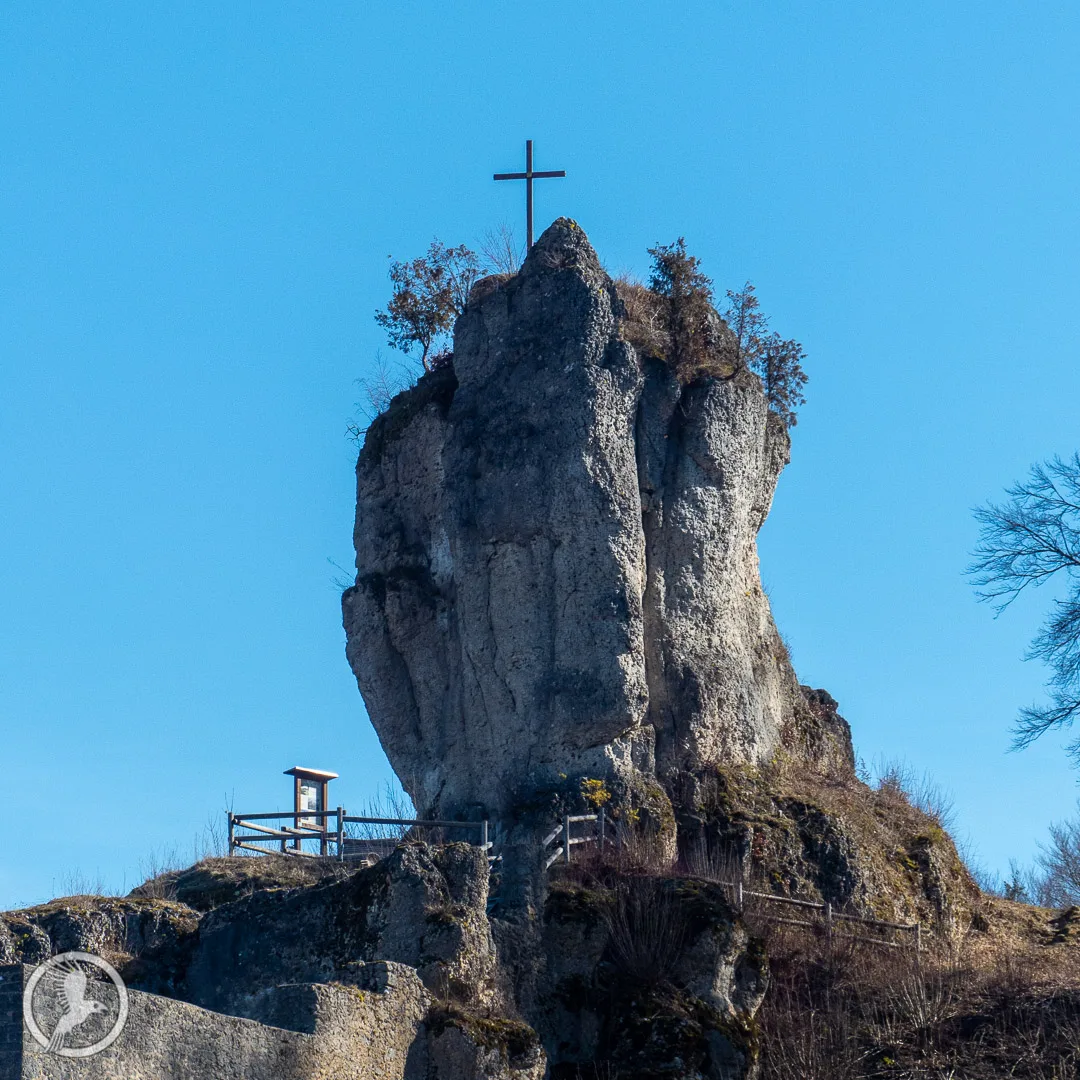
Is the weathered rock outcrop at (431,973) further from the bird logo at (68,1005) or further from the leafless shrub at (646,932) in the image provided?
the bird logo at (68,1005)

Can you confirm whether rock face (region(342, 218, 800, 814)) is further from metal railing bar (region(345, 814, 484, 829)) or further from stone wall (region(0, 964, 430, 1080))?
stone wall (region(0, 964, 430, 1080))

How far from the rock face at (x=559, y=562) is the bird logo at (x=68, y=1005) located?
14569 mm

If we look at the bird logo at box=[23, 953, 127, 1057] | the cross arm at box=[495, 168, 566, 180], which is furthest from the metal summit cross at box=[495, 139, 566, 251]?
the bird logo at box=[23, 953, 127, 1057]

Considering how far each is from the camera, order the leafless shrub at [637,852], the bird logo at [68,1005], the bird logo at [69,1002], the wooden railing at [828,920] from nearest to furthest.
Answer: the bird logo at [68,1005], the bird logo at [69,1002], the leafless shrub at [637,852], the wooden railing at [828,920]

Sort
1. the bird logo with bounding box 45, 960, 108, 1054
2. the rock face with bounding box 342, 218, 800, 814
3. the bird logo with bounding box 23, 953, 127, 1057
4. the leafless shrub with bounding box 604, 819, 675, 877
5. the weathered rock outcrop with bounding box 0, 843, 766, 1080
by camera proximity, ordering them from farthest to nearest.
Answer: the rock face with bounding box 342, 218, 800, 814 < the leafless shrub with bounding box 604, 819, 675, 877 < the weathered rock outcrop with bounding box 0, 843, 766, 1080 < the bird logo with bounding box 45, 960, 108, 1054 < the bird logo with bounding box 23, 953, 127, 1057

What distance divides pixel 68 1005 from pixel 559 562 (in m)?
16.5

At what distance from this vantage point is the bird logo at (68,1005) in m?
13.8

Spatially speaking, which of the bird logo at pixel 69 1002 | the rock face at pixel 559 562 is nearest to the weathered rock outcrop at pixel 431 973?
the bird logo at pixel 69 1002

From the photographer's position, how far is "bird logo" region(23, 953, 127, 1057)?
45.2ft

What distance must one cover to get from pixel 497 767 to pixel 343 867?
355 centimetres

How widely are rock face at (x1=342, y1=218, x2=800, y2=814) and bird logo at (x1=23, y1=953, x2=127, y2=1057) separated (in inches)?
574

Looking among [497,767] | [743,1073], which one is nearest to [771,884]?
[497,767]

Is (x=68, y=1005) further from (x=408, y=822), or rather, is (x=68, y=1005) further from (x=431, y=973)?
(x=408, y=822)

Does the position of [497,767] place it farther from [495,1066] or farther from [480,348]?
[495,1066]
